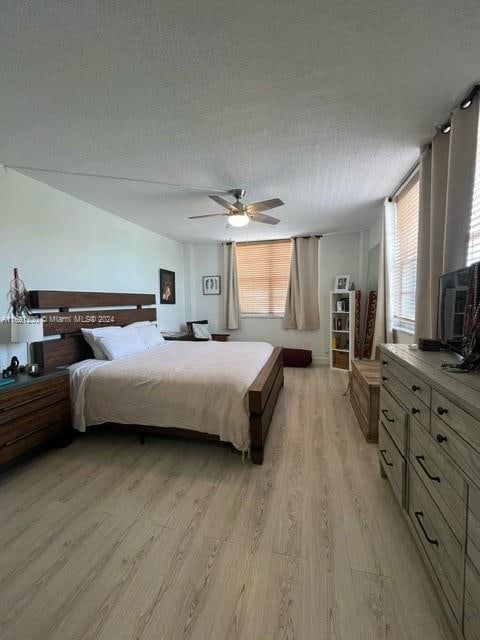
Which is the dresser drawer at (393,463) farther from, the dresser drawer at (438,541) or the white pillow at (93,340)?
the white pillow at (93,340)

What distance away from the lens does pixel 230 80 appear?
1.51 meters

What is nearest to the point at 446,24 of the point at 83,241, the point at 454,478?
the point at 454,478

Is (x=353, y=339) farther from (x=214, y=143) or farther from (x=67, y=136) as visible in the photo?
(x=67, y=136)

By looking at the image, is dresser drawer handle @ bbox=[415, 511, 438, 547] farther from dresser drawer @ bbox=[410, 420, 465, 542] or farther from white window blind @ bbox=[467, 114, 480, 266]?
white window blind @ bbox=[467, 114, 480, 266]

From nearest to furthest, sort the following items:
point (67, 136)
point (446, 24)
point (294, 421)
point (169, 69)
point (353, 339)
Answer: point (446, 24) < point (169, 69) < point (67, 136) < point (294, 421) < point (353, 339)

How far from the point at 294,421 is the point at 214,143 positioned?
8.96 ft

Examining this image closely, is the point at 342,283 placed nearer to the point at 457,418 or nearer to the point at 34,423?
the point at 457,418

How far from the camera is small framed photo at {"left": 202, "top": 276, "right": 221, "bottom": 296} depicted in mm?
5930

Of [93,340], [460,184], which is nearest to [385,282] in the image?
[460,184]

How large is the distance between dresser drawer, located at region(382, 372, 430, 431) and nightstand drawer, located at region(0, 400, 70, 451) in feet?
8.66

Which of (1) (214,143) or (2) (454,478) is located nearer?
(2) (454,478)

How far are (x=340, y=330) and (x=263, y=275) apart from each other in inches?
76.2

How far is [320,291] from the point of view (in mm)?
5379

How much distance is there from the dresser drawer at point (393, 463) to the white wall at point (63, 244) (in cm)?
321
